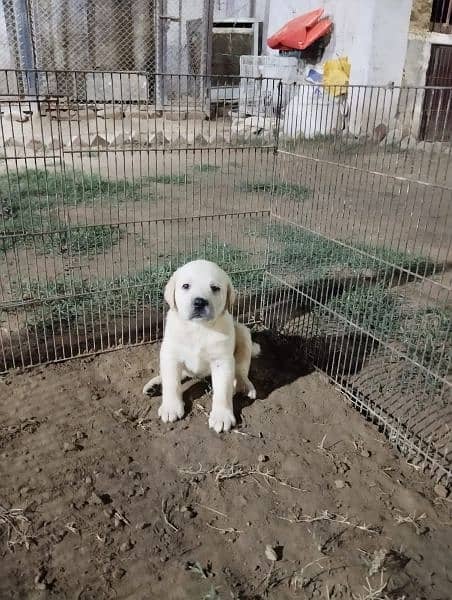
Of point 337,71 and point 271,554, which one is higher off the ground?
point 337,71

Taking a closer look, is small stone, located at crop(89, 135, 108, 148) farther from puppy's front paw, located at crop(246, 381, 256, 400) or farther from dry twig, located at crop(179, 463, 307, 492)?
dry twig, located at crop(179, 463, 307, 492)

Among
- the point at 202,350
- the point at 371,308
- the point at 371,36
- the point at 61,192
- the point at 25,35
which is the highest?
the point at 371,36

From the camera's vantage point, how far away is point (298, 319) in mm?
4723

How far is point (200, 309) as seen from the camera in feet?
10.2

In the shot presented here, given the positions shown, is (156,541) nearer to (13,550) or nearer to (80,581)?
(80,581)

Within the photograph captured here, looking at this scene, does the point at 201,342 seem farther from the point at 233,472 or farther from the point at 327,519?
the point at 327,519

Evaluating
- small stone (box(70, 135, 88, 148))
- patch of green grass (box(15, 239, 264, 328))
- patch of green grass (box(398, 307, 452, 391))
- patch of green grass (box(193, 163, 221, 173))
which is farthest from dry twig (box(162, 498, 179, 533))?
patch of green grass (box(193, 163, 221, 173))

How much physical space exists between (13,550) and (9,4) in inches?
508

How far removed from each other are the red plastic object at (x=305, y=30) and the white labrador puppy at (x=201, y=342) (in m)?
12.2

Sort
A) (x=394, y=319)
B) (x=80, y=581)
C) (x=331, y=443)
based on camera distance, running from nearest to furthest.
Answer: (x=80, y=581) < (x=331, y=443) < (x=394, y=319)

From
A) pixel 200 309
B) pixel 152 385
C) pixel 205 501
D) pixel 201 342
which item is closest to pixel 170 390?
pixel 152 385

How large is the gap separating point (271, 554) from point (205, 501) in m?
0.49

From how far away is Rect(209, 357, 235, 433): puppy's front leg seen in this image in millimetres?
3402

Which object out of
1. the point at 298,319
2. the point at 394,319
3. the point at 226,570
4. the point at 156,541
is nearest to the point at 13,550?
the point at 156,541
